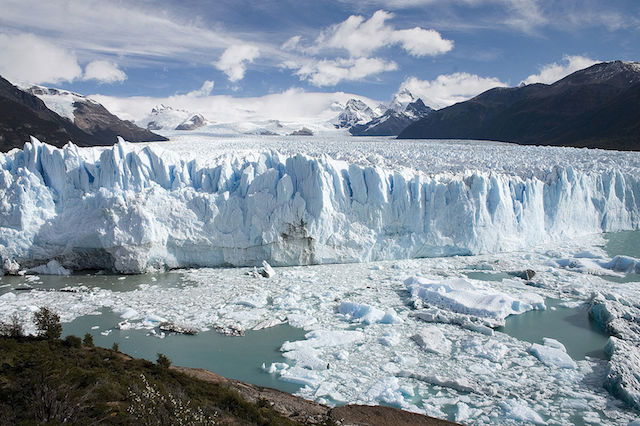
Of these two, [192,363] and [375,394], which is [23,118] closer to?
[192,363]

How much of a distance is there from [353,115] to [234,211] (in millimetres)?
95140

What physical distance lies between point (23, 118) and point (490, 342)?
120 feet

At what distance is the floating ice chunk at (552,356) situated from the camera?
7134mm

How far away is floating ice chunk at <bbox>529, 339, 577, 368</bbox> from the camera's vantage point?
7.13 meters

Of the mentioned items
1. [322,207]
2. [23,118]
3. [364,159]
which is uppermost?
[23,118]

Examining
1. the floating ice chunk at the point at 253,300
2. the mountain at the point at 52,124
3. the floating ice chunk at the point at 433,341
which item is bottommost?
the floating ice chunk at the point at 253,300

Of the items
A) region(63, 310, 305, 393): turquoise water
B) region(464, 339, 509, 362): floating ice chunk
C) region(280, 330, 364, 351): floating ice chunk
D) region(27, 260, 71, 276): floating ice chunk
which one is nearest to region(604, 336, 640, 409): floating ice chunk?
region(464, 339, 509, 362): floating ice chunk

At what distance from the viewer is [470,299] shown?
935cm

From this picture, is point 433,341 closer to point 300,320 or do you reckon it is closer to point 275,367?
point 300,320

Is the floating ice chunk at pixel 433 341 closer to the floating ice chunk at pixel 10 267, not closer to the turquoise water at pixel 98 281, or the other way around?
the turquoise water at pixel 98 281

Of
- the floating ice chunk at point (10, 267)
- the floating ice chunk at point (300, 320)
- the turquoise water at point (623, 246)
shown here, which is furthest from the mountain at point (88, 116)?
the turquoise water at point (623, 246)

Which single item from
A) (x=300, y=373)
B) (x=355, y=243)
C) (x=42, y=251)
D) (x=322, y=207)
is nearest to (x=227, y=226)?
(x=322, y=207)

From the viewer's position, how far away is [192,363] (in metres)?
7.37

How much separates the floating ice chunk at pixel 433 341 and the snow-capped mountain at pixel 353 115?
87.5m
